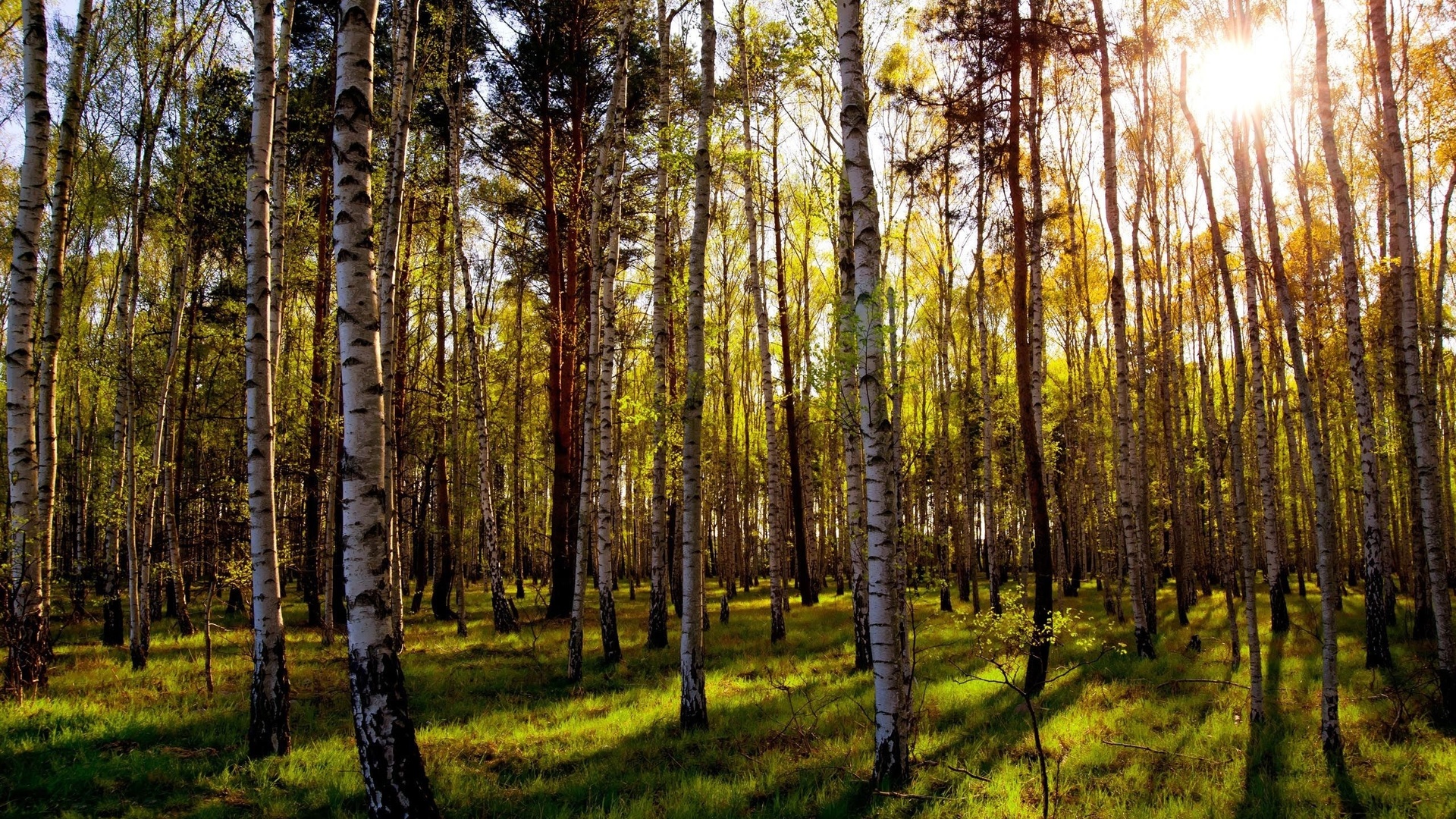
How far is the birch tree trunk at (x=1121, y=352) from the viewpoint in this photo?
983cm

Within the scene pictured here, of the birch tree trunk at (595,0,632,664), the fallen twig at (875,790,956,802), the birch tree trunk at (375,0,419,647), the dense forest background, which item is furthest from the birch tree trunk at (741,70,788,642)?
the fallen twig at (875,790,956,802)

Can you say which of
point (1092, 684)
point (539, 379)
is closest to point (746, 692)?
point (1092, 684)

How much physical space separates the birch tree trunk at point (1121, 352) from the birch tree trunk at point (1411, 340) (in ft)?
9.05

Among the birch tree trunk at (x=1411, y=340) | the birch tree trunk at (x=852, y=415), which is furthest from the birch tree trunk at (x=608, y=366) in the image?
the birch tree trunk at (x=1411, y=340)

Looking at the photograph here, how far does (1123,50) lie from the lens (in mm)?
10125

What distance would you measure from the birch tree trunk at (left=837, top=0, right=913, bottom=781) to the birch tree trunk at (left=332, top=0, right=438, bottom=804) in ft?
10.9

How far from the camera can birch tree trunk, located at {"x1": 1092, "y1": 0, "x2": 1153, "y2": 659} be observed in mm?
9828

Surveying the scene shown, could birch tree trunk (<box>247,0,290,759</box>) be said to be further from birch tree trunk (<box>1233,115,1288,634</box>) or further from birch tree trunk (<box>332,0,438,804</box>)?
birch tree trunk (<box>1233,115,1288,634</box>)

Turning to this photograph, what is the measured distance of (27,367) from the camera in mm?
7695

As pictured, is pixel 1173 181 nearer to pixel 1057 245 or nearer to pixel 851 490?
pixel 1057 245

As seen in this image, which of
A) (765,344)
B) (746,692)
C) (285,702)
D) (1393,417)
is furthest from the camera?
(1393,417)

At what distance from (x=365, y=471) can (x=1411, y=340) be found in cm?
1008

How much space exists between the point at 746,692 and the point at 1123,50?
10.2 m

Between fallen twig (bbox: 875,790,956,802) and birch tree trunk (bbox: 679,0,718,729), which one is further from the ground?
birch tree trunk (bbox: 679,0,718,729)
